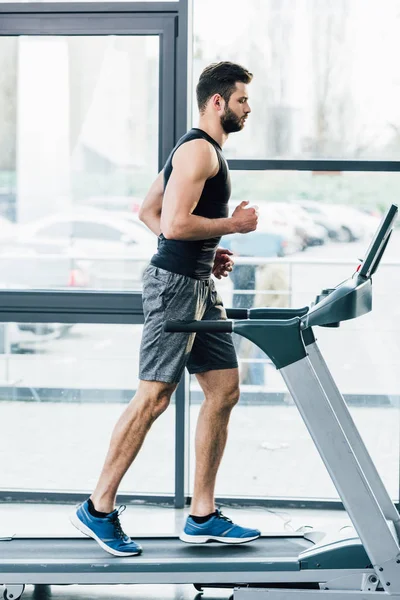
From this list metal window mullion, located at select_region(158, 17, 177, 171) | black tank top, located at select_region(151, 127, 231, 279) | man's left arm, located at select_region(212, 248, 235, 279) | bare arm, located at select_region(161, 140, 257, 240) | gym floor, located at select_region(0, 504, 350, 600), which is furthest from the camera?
metal window mullion, located at select_region(158, 17, 177, 171)

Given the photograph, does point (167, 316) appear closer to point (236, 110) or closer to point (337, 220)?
point (236, 110)

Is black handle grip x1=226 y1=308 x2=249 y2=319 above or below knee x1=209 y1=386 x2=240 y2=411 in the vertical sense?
above

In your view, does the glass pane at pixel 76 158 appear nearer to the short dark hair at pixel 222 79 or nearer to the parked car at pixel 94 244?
the parked car at pixel 94 244

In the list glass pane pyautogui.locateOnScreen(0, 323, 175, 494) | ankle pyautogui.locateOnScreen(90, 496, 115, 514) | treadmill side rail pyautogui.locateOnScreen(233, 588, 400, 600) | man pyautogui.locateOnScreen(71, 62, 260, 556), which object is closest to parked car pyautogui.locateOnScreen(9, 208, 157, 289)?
glass pane pyautogui.locateOnScreen(0, 323, 175, 494)

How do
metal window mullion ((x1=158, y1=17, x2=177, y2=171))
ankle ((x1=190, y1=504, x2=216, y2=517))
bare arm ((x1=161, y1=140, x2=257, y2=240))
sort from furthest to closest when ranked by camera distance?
metal window mullion ((x1=158, y1=17, x2=177, y2=171)) → ankle ((x1=190, y1=504, x2=216, y2=517)) → bare arm ((x1=161, y1=140, x2=257, y2=240))

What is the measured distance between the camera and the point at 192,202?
2.82 metres

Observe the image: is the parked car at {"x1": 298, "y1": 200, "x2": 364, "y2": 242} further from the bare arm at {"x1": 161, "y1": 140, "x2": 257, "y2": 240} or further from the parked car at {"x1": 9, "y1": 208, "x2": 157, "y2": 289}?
the bare arm at {"x1": 161, "y1": 140, "x2": 257, "y2": 240}

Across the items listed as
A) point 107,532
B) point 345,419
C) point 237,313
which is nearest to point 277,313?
point 237,313

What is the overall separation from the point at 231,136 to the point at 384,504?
65.2 inches

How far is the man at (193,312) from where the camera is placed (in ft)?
9.33

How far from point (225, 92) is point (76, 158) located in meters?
1.04

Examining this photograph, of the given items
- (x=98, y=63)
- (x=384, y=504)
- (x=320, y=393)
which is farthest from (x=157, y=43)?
(x=384, y=504)

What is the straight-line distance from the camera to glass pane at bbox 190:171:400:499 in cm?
375

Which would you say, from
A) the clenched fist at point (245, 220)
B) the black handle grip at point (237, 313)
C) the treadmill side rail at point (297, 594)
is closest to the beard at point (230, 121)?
the clenched fist at point (245, 220)
